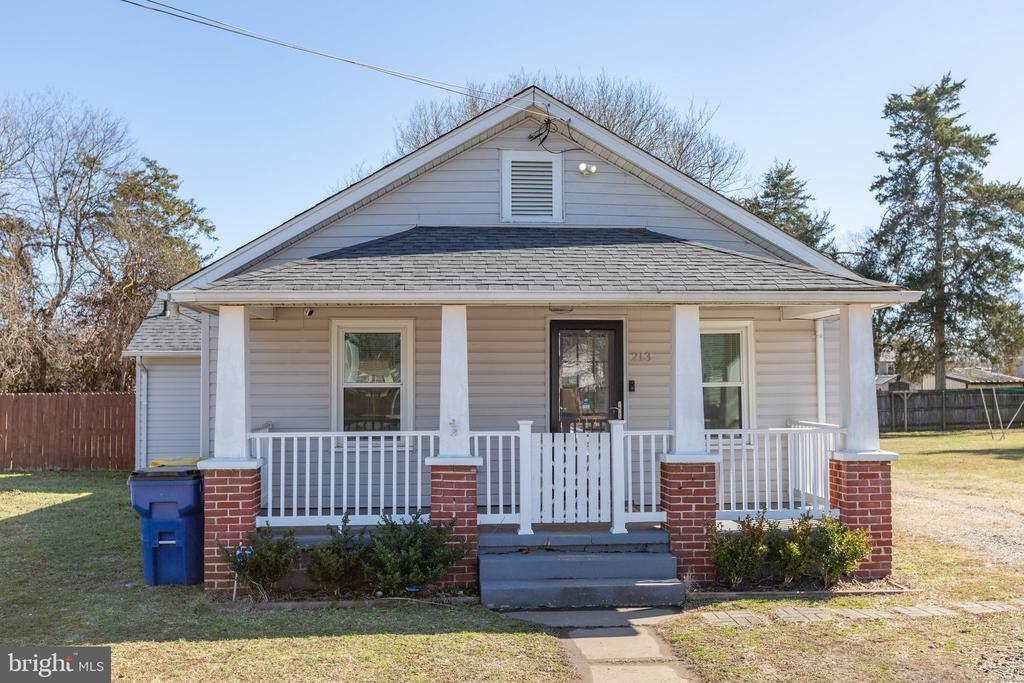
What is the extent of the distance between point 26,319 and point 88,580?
15498 millimetres

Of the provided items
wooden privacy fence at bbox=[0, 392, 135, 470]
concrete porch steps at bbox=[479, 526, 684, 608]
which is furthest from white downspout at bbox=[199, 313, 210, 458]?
wooden privacy fence at bbox=[0, 392, 135, 470]

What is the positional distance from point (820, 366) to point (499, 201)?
4512mm

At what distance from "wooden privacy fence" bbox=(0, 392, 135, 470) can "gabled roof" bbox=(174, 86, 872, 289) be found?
37.5 feet

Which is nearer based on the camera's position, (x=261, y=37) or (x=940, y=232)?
(x=261, y=37)

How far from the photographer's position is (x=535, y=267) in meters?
7.84

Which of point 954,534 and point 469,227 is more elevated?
point 469,227

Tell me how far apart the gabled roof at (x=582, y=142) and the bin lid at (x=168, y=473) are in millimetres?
2580

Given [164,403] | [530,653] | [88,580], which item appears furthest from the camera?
[164,403]

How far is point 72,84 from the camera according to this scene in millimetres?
25094

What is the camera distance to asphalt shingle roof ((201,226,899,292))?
7.26m

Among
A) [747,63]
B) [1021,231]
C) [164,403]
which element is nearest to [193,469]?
[164,403]

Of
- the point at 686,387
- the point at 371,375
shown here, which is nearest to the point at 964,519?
the point at 686,387

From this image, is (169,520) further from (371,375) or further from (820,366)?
(820,366)

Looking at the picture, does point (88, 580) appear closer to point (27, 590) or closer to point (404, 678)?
point (27, 590)
